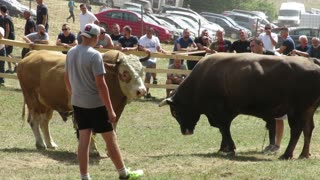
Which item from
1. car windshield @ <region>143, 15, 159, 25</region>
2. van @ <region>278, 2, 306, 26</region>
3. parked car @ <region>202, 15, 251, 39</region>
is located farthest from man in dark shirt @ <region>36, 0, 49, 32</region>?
van @ <region>278, 2, 306, 26</region>

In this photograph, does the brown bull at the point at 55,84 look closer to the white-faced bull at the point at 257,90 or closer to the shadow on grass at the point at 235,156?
the shadow on grass at the point at 235,156

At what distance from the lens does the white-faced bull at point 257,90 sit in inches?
495

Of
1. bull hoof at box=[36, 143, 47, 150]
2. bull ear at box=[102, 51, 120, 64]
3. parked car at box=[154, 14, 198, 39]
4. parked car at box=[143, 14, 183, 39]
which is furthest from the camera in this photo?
parked car at box=[154, 14, 198, 39]

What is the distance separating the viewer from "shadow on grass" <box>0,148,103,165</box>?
12133 millimetres

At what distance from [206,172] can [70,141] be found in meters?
4.72

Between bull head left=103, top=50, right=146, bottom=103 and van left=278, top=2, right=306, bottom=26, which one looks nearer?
bull head left=103, top=50, right=146, bottom=103

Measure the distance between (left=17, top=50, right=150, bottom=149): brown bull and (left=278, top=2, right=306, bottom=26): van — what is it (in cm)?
4647

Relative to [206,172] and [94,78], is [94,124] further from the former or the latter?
[206,172]

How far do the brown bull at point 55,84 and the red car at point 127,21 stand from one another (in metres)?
22.7

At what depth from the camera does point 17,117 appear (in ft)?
56.8

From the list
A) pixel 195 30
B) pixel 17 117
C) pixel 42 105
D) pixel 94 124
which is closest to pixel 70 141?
pixel 42 105

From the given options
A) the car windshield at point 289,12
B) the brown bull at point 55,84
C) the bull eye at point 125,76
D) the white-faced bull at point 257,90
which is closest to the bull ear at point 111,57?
the brown bull at point 55,84

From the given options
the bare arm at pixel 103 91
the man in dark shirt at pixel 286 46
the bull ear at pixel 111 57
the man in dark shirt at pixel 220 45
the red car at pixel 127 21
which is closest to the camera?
the bare arm at pixel 103 91

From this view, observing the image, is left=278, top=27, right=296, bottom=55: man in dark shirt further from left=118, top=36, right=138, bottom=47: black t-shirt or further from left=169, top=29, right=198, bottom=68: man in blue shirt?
left=118, top=36, right=138, bottom=47: black t-shirt
